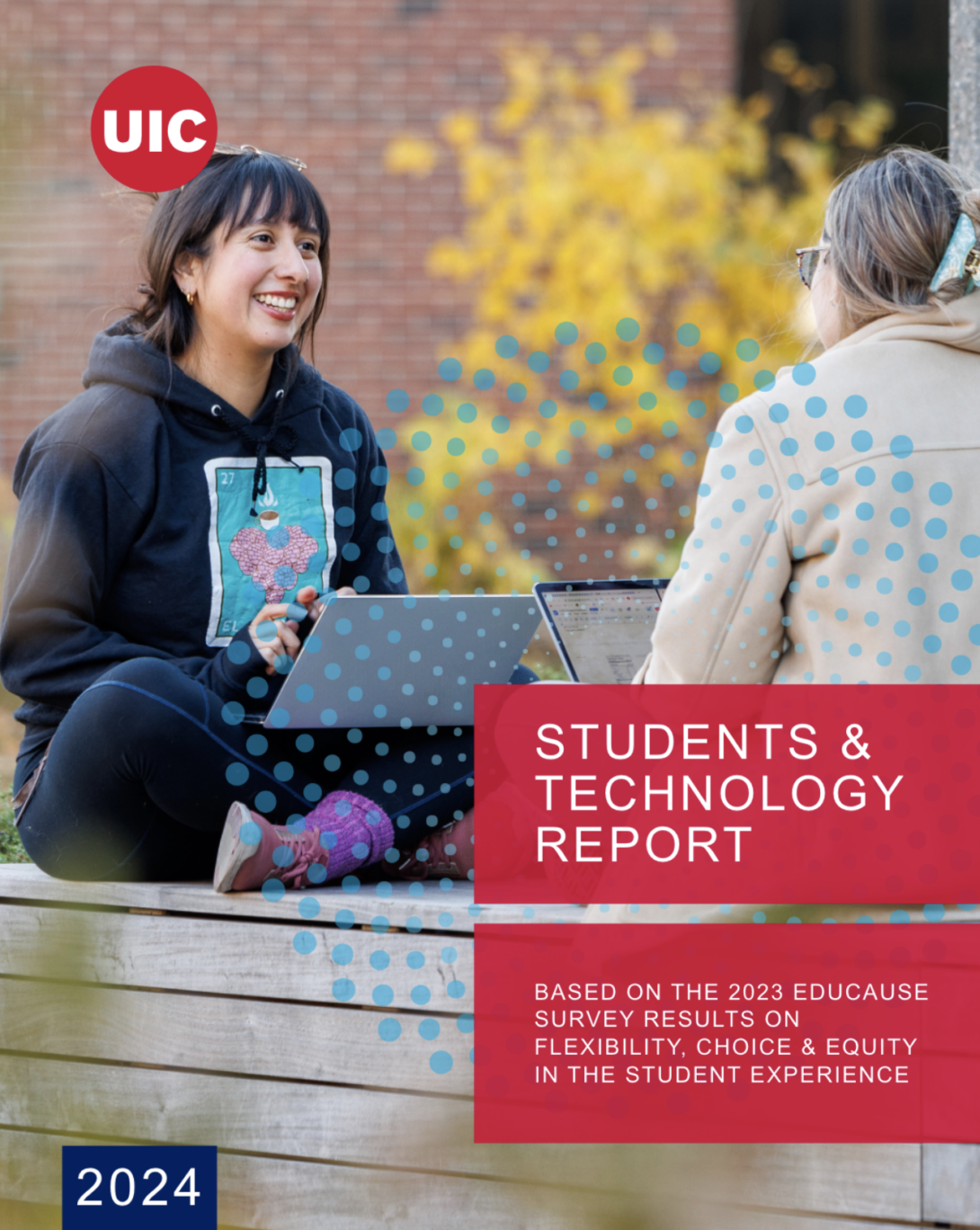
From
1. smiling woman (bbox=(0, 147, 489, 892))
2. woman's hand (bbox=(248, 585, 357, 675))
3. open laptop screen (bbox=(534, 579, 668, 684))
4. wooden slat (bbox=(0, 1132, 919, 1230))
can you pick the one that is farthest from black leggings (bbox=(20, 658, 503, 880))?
wooden slat (bbox=(0, 1132, 919, 1230))

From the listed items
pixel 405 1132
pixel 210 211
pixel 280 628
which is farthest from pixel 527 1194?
pixel 210 211

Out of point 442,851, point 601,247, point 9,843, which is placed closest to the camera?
point 442,851

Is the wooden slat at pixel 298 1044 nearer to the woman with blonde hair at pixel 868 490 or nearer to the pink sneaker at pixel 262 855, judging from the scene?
the pink sneaker at pixel 262 855

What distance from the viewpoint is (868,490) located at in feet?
5.33

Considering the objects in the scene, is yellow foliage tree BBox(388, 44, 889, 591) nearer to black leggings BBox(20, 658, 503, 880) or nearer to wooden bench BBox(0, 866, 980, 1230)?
black leggings BBox(20, 658, 503, 880)

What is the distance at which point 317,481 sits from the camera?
7.66 feet

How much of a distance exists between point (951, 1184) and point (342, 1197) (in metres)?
0.78

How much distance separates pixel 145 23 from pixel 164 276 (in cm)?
418

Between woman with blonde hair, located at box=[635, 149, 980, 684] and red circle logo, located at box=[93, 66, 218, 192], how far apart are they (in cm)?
69

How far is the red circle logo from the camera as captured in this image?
139 cm

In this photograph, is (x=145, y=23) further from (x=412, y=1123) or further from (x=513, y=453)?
(x=412, y=1123)

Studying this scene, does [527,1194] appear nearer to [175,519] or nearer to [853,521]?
[853,521]

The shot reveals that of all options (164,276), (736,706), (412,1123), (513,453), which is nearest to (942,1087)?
(736,706)
